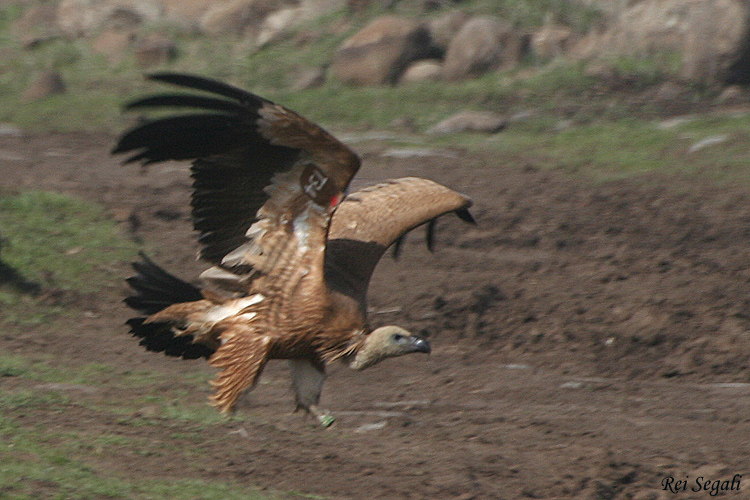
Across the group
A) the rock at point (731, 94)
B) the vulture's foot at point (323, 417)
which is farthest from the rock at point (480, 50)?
the vulture's foot at point (323, 417)

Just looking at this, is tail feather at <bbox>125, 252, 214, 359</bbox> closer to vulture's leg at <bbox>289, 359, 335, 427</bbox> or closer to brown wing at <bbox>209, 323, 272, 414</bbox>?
brown wing at <bbox>209, 323, 272, 414</bbox>

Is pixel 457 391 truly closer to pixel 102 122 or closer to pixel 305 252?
pixel 305 252

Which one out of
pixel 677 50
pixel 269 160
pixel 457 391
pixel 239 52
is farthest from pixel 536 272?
pixel 239 52

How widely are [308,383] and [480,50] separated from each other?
8305 millimetres

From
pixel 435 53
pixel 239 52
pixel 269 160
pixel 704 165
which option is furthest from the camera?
pixel 239 52

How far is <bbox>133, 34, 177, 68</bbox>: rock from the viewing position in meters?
14.5

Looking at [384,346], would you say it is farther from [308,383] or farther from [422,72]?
[422,72]

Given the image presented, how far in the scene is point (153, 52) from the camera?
1455cm

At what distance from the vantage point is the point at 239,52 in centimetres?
1463

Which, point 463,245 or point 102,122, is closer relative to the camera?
point 463,245

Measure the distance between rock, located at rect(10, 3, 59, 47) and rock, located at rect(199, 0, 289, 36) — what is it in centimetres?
220

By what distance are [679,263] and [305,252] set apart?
3.62 meters

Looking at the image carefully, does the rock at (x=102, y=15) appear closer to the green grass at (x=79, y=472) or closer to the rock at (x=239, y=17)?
the rock at (x=239, y=17)

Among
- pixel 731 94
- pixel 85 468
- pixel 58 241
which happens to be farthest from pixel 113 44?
pixel 85 468
